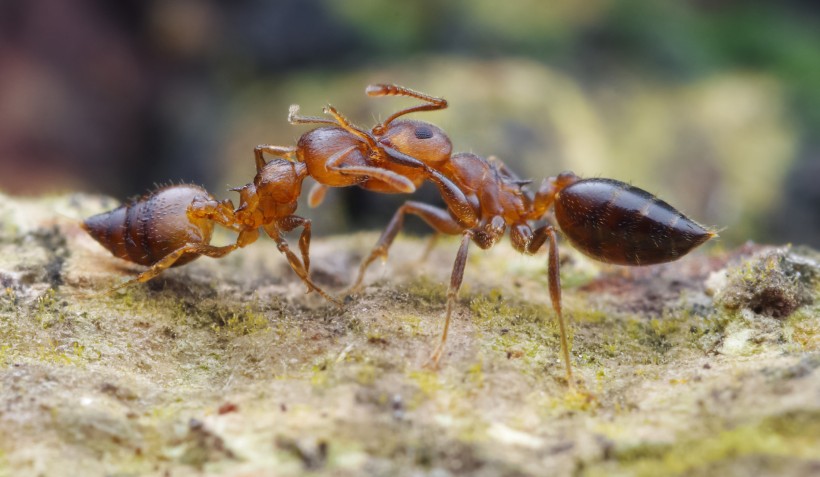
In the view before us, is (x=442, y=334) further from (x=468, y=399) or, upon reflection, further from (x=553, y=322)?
(x=553, y=322)

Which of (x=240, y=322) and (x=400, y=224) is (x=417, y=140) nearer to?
(x=400, y=224)

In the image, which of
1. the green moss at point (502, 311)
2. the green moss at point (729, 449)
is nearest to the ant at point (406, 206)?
the green moss at point (502, 311)

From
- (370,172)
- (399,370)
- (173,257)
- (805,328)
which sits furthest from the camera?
(173,257)

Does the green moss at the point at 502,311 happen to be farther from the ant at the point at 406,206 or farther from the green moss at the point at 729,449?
the green moss at the point at 729,449

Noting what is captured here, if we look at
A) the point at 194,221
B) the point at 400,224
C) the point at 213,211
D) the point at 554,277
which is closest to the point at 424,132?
the point at 400,224

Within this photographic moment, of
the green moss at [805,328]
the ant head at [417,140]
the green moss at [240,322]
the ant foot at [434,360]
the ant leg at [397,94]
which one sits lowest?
the green moss at [240,322]

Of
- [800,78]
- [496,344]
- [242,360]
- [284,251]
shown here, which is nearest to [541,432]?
[496,344]
